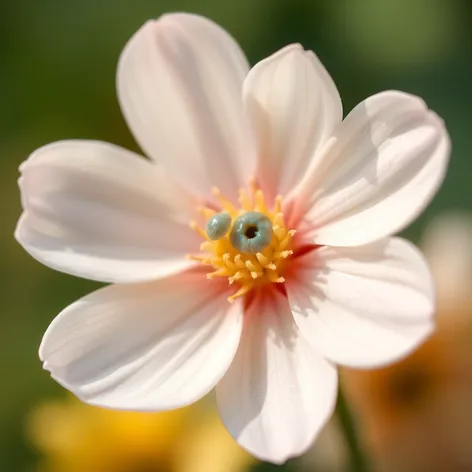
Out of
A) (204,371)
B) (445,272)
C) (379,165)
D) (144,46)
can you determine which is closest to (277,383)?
(204,371)

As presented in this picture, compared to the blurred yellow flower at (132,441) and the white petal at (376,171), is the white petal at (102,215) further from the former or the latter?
the blurred yellow flower at (132,441)

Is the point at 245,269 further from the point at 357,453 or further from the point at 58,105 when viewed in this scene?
the point at 58,105

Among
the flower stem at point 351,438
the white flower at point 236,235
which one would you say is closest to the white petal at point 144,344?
the white flower at point 236,235

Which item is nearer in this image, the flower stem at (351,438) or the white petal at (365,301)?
the white petal at (365,301)

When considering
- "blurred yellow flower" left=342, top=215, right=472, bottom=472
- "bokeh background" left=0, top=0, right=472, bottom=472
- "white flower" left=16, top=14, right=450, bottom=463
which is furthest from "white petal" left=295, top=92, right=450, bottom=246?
"blurred yellow flower" left=342, top=215, right=472, bottom=472

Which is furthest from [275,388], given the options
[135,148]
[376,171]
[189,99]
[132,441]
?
Result: [135,148]

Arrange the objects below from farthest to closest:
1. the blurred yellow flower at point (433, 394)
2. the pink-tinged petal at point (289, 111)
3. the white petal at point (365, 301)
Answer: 1. the blurred yellow flower at point (433, 394)
2. the pink-tinged petal at point (289, 111)
3. the white petal at point (365, 301)

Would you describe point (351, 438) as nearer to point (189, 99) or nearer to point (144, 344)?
point (144, 344)
